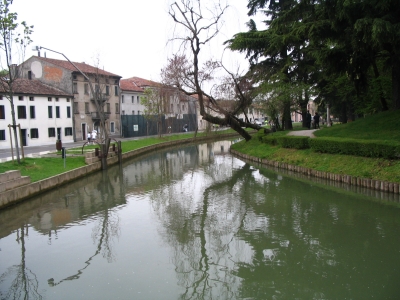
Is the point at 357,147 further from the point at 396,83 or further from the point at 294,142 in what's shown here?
the point at 396,83

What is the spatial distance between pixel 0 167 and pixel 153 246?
10.4m

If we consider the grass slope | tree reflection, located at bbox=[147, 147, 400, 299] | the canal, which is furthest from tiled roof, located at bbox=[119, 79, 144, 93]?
tree reflection, located at bbox=[147, 147, 400, 299]

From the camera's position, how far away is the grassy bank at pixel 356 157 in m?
13.5

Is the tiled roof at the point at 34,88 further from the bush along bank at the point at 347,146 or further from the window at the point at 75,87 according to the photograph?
the bush along bank at the point at 347,146

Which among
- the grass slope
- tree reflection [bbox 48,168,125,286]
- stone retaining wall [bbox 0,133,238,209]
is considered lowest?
tree reflection [bbox 48,168,125,286]

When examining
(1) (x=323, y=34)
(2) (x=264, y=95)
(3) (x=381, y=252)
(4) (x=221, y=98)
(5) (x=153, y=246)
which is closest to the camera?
(3) (x=381, y=252)

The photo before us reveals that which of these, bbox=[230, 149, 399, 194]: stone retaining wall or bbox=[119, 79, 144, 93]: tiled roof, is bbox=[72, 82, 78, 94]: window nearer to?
bbox=[119, 79, 144, 93]: tiled roof

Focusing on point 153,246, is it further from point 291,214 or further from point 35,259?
point 291,214

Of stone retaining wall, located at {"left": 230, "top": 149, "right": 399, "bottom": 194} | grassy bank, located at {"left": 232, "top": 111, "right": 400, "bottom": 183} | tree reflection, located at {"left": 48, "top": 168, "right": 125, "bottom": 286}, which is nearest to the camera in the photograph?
tree reflection, located at {"left": 48, "top": 168, "right": 125, "bottom": 286}

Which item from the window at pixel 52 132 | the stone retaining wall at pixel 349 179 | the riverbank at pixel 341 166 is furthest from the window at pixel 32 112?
the stone retaining wall at pixel 349 179

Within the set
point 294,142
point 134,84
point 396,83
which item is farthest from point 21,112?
point 396,83

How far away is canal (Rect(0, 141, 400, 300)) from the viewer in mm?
6332

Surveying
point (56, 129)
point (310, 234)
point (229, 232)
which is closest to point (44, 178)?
point (229, 232)

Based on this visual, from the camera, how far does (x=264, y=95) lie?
29.4 meters
